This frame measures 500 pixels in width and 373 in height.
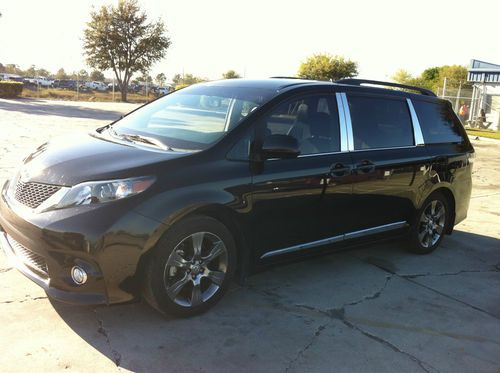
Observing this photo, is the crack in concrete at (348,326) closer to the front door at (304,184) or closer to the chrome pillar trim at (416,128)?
the front door at (304,184)

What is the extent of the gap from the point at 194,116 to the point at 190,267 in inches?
56.8

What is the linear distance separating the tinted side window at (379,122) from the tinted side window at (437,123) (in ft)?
0.84

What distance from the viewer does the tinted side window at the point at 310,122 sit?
13.4 feet

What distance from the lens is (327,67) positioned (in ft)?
167

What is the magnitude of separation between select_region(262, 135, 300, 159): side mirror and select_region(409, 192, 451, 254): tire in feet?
7.22

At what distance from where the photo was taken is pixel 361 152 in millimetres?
4531

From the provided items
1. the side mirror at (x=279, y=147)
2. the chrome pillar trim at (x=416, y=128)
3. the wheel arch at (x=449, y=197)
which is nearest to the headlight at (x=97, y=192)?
the side mirror at (x=279, y=147)

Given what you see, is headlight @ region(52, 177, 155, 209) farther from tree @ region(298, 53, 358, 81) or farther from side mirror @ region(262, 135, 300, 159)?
tree @ region(298, 53, 358, 81)

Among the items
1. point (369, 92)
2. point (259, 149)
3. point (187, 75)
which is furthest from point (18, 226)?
point (187, 75)

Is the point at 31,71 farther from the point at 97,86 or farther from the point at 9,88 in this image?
the point at 9,88

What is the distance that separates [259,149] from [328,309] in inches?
55.7

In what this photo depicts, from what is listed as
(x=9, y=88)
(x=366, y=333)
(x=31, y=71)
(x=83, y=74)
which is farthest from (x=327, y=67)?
(x=31, y=71)

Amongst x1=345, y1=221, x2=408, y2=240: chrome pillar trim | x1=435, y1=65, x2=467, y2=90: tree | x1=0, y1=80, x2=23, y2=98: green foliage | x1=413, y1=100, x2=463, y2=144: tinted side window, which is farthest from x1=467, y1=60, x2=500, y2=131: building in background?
x1=0, y1=80, x2=23, y2=98: green foliage

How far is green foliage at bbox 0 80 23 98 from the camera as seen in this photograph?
28922 mm
